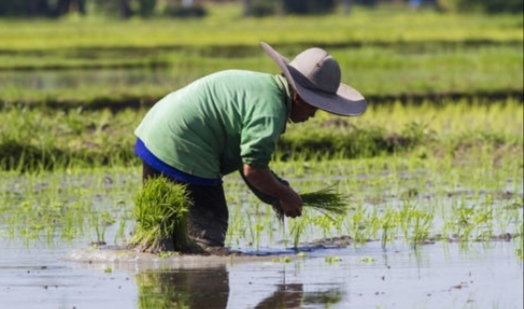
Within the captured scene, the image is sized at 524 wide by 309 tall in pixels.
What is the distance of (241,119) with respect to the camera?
6465 millimetres

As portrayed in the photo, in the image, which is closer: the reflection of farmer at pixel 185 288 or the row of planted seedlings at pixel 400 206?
the reflection of farmer at pixel 185 288

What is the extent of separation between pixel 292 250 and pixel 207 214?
0.49 meters

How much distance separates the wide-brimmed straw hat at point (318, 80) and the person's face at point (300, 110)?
0.06 meters

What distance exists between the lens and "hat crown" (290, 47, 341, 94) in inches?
257

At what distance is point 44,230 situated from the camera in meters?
7.77

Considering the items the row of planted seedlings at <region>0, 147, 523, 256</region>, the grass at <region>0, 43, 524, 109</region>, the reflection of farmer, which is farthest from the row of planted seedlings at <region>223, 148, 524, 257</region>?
the grass at <region>0, 43, 524, 109</region>

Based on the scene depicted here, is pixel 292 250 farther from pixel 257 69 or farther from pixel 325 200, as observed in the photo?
pixel 257 69

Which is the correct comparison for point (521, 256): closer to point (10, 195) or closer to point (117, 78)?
point (10, 195)

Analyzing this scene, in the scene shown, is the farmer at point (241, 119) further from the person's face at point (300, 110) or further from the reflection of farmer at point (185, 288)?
the reflection of farmer at point (185, 288)

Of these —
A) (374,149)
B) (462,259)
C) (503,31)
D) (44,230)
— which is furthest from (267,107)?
(503,31)

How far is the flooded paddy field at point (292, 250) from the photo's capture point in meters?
5.86

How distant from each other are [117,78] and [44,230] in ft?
44.9

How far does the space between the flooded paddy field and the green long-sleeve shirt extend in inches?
18.8

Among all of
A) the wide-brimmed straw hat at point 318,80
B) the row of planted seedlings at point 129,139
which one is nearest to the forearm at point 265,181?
the wide-brimmed straw hat at point 318,80
